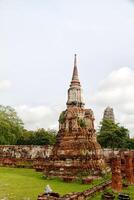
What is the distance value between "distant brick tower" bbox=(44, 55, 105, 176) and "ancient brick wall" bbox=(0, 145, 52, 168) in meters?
9.92

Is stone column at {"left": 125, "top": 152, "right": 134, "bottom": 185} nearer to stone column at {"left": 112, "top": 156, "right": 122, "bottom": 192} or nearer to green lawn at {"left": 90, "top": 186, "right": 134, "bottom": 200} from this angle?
green lawn at {"left": 90, "top": 186, "right": 134, "bottom": 200}

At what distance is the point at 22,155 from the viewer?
125 feet

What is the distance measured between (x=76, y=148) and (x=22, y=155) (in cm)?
1306

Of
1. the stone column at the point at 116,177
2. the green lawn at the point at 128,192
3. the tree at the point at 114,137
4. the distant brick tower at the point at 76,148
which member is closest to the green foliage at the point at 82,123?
the distant brick tower at the point at 76,148

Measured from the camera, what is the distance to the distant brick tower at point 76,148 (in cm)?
2567

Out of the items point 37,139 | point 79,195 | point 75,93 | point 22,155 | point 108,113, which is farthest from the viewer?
point 108,113

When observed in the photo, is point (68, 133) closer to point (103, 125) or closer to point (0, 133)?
point (0, 133)

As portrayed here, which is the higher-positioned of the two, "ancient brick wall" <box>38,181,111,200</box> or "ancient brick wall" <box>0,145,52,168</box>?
"ancient brick wall" <box>0,145,52,168</box>

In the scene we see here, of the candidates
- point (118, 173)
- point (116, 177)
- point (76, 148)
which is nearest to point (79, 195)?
point (116, 177)

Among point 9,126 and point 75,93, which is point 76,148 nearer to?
point 75,93

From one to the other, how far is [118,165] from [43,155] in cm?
1843

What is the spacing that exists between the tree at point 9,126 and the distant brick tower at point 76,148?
17125 millimetres

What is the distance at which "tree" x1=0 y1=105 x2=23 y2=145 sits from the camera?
4488 cm

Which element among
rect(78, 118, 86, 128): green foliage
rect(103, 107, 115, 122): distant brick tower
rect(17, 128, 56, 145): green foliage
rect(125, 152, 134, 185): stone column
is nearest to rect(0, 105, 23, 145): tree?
rect(17, 128, 56, 145): green foliage
